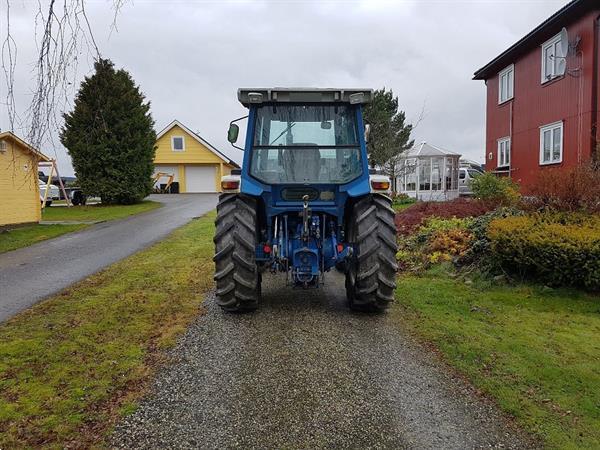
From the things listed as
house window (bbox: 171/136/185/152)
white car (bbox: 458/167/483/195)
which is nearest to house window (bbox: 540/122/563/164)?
white car (bbox: 458/167/483/195)

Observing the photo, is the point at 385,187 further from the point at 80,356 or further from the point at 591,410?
the point at 80,356

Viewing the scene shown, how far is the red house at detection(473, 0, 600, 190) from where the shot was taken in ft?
45.4

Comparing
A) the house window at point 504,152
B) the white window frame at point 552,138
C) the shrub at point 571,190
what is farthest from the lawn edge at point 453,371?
the house window at point 504,152

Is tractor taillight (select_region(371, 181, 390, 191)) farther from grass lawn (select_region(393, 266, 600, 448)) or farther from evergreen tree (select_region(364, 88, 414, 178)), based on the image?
evergreen tree (select_region(364, 88, 414, 178))

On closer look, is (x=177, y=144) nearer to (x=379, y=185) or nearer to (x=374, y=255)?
(x=379, y=185)

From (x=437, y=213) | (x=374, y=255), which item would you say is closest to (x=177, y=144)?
(x=437, y=213)

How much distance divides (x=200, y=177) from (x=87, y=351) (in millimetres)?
36220

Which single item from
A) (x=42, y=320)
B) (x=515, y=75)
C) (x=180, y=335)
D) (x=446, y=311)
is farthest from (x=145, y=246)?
(x=515, y=75)

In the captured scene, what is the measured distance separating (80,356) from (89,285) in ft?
11.5

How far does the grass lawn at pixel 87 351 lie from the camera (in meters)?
3.22

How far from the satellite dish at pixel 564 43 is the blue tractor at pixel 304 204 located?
37.4 ft

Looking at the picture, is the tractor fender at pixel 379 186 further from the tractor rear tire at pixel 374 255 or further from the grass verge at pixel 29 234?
→ the grass verge at pixel 29 234

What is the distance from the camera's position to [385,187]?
5.68 m

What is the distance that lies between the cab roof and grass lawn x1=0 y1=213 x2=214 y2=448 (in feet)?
8.78
